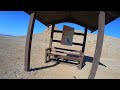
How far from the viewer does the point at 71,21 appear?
1123 centimetres
